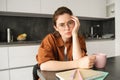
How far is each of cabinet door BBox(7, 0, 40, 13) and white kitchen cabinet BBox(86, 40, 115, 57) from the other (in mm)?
1058

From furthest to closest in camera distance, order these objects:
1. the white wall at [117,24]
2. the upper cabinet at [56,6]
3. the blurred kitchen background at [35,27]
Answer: the white wall at [117,24] < the upper cabinet at [56,6] < the blurred kitchen background at [35,27]

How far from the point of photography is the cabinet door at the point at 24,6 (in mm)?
2301

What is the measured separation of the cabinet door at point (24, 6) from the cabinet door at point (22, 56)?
23.2 inches

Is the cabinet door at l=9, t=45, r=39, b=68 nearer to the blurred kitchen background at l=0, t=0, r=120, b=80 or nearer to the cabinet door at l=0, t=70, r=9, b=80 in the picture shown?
the blurred kitchen background at l=0, t=0, r=120, b=80

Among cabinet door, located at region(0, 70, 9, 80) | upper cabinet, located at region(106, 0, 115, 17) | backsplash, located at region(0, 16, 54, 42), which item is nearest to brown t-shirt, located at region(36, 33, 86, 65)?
cabinet door, located at region(0, 70, 9, 80)

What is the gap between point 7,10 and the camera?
2.28 m

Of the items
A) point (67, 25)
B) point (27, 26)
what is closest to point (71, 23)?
point (67, 25)

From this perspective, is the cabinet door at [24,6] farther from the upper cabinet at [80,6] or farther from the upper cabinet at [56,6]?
the upper cabinet at [80,6]

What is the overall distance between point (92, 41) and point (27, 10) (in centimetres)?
124

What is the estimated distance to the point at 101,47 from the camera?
297 centimetres

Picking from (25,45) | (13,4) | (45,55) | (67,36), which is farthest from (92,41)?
(45,55)

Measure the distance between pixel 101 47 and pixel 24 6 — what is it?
157 cm

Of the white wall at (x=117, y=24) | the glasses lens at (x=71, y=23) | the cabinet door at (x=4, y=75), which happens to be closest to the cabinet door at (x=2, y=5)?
the cabinet door at (x=4, y=75)

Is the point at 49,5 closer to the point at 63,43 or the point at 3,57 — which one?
the point at 3,57
